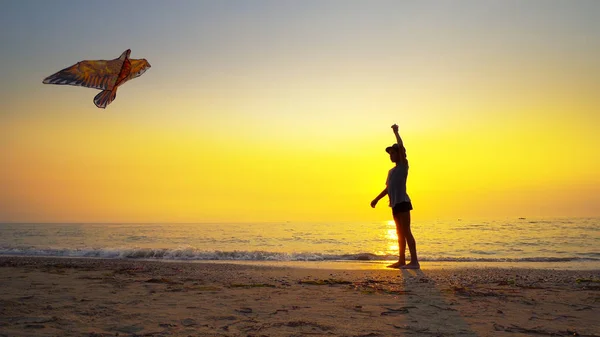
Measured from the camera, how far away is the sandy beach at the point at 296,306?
3.37 metres

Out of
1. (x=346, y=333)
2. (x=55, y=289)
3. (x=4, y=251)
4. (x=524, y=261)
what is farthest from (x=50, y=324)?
(x=4, y=251)

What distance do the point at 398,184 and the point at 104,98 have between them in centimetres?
554

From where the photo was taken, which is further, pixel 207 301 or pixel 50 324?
pixel 207 301

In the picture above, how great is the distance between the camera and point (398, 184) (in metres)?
8.08

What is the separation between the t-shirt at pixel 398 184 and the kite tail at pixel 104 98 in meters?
5.31

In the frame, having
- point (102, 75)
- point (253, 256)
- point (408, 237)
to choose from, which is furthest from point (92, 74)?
point (253, 256)

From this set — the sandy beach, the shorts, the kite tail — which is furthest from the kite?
the shorts

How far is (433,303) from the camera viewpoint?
4375 millimetres

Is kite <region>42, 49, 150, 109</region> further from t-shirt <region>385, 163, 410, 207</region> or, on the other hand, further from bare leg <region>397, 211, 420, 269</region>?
bare leg <region>397, 211, 420, 269</region>

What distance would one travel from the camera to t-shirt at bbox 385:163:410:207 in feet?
26.5

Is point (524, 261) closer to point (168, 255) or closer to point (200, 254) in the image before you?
point (200, 254)

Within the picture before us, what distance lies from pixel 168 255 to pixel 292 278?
8.21 m

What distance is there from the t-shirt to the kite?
5145 mm

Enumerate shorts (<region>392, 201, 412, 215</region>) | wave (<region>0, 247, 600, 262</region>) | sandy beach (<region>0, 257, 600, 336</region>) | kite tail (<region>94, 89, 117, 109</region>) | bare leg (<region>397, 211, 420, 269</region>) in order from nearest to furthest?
sandy beach (<region>0, 257, 600, 336</region>) < kite tail (<region>94, 89, 117, 109</region>) < bare leg (<region>397, 211, 420, 269</region>) < shorts (<region>392, 201, 412, 215</region>) < wave (<region>0, 247, 600, 262</region>)
